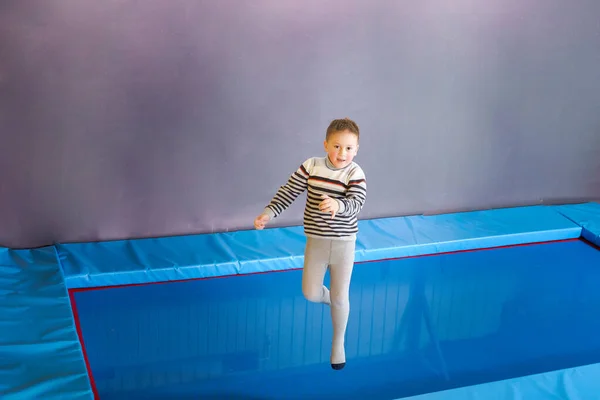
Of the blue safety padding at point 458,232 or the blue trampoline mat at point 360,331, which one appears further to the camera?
the blue safety padding at point 458,232

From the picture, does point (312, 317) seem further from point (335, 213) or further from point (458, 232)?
point (458, 232)

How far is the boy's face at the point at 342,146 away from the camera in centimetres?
271

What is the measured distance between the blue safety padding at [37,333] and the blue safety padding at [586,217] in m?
3.39

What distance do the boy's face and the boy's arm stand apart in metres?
0.08

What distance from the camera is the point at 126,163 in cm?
396

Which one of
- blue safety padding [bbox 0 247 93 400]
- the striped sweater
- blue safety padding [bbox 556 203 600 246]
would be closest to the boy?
the striped sweater

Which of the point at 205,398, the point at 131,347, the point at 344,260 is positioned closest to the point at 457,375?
the point at 344,260

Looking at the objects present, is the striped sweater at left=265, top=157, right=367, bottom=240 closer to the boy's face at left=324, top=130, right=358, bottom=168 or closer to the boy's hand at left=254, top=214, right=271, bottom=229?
the boy's face at left=324, top=130, right=358, bottom=168

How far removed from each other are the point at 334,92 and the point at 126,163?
1.36m

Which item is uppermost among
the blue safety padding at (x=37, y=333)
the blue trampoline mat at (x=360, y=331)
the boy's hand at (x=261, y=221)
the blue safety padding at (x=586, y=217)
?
the boy's hand at (x=261, y=221)

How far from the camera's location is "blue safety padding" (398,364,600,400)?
2650 mm

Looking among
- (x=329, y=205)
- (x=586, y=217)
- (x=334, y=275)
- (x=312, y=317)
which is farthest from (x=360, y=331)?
(x=586, y=217)

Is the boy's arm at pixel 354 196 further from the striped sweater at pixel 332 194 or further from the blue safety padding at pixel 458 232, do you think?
the blue safety padding at pixel 458 232

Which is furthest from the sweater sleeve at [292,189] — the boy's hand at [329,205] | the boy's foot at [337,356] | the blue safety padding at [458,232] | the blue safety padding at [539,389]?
the blue safety padding at [458,232]
